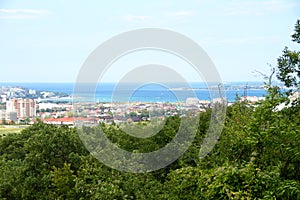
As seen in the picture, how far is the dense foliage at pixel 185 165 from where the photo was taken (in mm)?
4301

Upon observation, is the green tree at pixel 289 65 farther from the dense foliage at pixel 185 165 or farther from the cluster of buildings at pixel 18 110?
the cluster of buildings at pixel 18 110

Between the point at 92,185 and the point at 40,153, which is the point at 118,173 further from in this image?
the point at 40,153

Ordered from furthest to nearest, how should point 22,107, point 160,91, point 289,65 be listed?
A: 1. point 22,107
2. point 160,91
3. point 289,65

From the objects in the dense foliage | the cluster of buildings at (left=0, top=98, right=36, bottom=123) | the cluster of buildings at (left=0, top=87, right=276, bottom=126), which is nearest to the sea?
the cluster of buildings at (left=0, top=87, right=276, bottom=126)

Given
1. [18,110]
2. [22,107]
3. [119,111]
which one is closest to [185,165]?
[119,111]

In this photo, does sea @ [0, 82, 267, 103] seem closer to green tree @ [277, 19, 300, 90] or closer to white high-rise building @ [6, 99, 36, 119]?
green tree @ [277, 19, 300, 90]

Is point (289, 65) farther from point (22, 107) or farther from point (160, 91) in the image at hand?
point (22, 107)

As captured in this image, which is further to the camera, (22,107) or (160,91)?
(22,107)

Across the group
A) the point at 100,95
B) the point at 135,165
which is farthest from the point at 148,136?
the point at 100,95

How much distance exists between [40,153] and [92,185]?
3362mm

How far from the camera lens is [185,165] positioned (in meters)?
7.18

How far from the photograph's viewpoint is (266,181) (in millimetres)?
4289

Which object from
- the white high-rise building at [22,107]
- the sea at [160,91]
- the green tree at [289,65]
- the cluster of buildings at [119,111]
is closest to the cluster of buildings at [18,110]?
the white high-rise building at [22,107]

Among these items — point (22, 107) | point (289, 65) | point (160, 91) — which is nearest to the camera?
point (289, 65)
